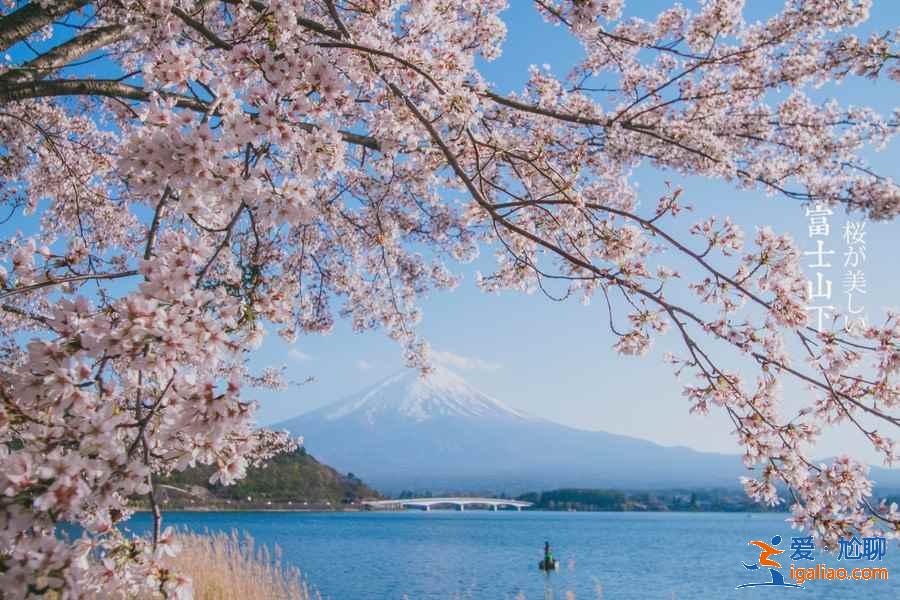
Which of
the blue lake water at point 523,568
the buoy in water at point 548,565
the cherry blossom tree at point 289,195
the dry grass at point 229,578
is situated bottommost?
the blue lake water at point 523,568

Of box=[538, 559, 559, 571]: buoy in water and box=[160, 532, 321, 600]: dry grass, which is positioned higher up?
box=[160, 532, 321, 600]: dry grass

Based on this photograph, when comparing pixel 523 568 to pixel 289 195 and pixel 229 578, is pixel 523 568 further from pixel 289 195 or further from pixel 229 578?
pixel 289 195

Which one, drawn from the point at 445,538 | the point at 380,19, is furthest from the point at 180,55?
the point at 445,538

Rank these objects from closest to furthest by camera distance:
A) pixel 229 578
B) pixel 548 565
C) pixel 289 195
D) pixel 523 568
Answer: pixel 289 195, pixel 229 578, pixel 548 565, pixel 523 568

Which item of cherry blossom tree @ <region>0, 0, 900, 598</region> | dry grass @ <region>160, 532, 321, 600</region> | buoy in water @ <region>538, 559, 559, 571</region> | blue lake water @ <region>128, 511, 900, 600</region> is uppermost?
cherry blossom tree @ <region>0, 0, 900, 598</region>

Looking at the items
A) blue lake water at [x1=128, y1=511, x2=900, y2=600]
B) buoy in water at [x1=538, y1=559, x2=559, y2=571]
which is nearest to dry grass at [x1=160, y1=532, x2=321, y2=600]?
blue lake water at [x1=128, y1=511, x2=900, y2=600]

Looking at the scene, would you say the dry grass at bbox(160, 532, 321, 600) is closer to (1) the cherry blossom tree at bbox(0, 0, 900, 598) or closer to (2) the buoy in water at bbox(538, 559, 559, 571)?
(1) the cherry blossom tree at bbox(0, 0, 900, 598)

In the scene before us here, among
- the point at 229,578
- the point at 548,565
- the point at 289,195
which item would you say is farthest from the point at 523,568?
the point at 289,195

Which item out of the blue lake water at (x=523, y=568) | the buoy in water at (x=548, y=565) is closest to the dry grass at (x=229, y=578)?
the blue lake water at (x=523, y=568)

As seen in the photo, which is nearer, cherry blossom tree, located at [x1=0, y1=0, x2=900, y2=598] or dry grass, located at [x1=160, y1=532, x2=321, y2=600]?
cherry blossom tree, located at [x1=0, y1=0, x2=900, y2=598]

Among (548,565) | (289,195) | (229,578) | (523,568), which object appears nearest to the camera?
(289,195)

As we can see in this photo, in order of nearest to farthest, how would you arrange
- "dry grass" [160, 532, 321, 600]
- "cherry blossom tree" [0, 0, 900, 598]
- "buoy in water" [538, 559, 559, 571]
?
A: "cherry blossom tree" [0, 0, 900, 598] → "dry grass" [160, 532, 321, 600] → "buoy in water" [538, 559, 559, 571]

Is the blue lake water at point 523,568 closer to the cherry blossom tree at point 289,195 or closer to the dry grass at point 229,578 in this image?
the dry grass at point 229,578

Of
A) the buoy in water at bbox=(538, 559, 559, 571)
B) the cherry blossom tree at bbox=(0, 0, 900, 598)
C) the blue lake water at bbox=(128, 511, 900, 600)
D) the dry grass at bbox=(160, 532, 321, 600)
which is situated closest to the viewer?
the cherry blossom tree at bbox=(0, 0, 900, 598)
